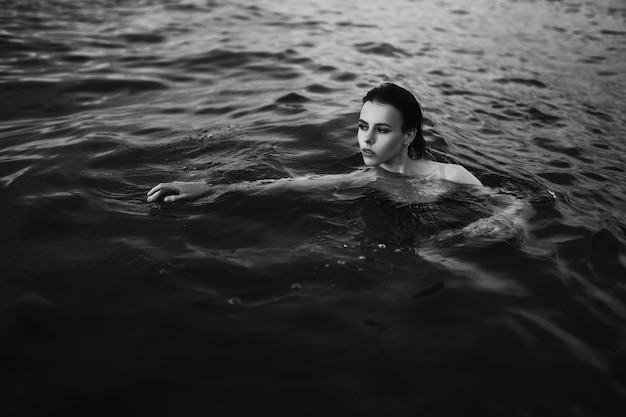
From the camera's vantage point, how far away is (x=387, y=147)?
15.0 ft

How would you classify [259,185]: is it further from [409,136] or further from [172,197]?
[409,136]

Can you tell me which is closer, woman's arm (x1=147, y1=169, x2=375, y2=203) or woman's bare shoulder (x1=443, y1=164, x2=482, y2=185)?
woman's arm (x1=147, y1=169, x2=375, y2=203)

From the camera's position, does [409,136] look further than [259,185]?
No

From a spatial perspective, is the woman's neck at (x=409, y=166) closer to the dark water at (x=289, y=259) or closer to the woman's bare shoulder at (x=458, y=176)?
the woman's bare shoulder at (x=458, y=176)

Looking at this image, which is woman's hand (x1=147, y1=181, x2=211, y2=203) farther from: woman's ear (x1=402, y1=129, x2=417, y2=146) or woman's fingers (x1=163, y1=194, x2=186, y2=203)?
woman's ear (x1=402, y1=129, x2=417, y2=146)

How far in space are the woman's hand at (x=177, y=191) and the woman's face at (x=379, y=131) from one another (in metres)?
1.46

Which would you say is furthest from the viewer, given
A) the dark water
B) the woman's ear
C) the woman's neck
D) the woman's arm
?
the woman's neck

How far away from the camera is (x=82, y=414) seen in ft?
8.54

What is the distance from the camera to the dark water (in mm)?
2820

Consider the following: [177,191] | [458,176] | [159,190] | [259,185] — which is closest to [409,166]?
[458,176]

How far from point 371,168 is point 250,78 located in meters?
4.40

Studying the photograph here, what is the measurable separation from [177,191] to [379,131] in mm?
1827

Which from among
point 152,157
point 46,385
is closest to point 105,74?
point 152,157

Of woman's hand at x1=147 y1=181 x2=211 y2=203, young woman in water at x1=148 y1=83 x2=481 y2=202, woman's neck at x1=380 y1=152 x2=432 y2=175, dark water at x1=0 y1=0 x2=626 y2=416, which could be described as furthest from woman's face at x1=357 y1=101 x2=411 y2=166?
woman's hand at x1=147 y1=181 x2=211 y2=203
